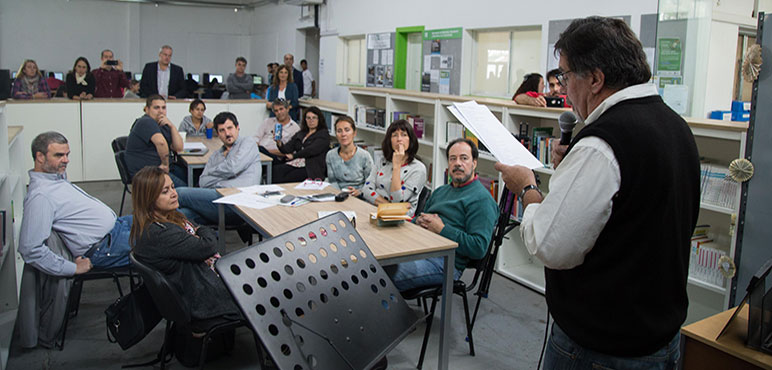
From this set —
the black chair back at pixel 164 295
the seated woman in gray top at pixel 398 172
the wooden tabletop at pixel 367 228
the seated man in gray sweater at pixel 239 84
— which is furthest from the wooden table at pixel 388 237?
the seated man in gray sweater at pixel 239 84

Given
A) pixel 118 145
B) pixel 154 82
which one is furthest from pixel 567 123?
pixel 154 82

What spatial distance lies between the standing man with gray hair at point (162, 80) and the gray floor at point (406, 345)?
210 inches

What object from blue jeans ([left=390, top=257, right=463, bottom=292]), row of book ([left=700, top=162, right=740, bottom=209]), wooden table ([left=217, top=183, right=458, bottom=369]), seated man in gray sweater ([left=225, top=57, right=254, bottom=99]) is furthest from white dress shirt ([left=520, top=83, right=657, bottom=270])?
seated man in gray sweater ([left=225, top=57, right=254, bottom=99])

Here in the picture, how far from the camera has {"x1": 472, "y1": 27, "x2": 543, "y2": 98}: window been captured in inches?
265

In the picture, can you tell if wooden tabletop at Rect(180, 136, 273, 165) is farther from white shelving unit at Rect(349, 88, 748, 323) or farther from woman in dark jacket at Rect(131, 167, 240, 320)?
woman in dark jacket at Rect(131, 167, 240, 320)

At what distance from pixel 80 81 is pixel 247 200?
6686mm

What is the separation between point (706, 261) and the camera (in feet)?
11.7

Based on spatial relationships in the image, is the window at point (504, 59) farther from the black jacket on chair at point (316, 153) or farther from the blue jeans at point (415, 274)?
the blue jeans at point (415, 274)

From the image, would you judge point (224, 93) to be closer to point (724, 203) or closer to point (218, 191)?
point (218, 191)

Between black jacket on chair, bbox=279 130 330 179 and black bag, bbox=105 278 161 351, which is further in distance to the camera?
black jacket on chair, bbox=279 130 330 179

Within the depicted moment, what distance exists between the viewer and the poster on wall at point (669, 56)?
381 centimetres

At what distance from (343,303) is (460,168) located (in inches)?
80.8

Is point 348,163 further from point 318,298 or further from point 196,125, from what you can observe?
point 318,298

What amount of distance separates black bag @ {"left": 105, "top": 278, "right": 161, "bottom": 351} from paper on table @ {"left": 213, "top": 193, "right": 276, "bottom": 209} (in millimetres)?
Result: 1012
